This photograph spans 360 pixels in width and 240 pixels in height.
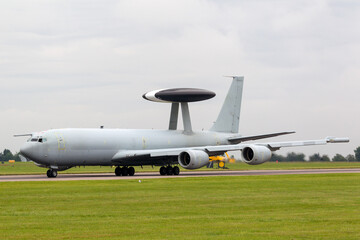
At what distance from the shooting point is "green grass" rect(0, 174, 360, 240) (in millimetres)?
16719

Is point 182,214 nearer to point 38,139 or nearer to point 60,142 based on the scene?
point 38,139

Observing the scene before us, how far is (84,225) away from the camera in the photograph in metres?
18.5

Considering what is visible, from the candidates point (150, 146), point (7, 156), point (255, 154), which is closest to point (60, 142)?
point (150, 146)

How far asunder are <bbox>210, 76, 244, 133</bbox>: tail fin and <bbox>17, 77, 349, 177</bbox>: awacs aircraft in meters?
0.23

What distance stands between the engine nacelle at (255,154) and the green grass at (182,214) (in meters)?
23.6

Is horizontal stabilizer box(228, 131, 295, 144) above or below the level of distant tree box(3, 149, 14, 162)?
below

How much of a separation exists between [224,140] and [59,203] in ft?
150

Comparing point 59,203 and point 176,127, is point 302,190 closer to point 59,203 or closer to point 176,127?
point 59,203

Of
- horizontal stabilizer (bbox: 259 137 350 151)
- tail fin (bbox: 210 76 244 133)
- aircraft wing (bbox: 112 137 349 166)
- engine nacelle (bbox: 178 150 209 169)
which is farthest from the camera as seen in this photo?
tail fin (bbox: 210 76 244 133)

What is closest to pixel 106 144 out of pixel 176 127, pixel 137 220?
pixel 176 127

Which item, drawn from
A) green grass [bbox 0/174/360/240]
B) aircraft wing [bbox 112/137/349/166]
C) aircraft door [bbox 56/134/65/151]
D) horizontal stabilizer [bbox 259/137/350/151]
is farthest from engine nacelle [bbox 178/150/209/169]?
green grass [bbox 0/174/360/240]

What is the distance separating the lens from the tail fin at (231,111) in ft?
238

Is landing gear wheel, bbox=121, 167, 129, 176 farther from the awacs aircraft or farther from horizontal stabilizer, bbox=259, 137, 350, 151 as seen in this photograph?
horizontal stabilizer, bbox=259, 137, 350, 151

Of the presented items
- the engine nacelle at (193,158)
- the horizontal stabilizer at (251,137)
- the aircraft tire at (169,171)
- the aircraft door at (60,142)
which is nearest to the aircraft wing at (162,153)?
the engine nacelle at (193,158)
